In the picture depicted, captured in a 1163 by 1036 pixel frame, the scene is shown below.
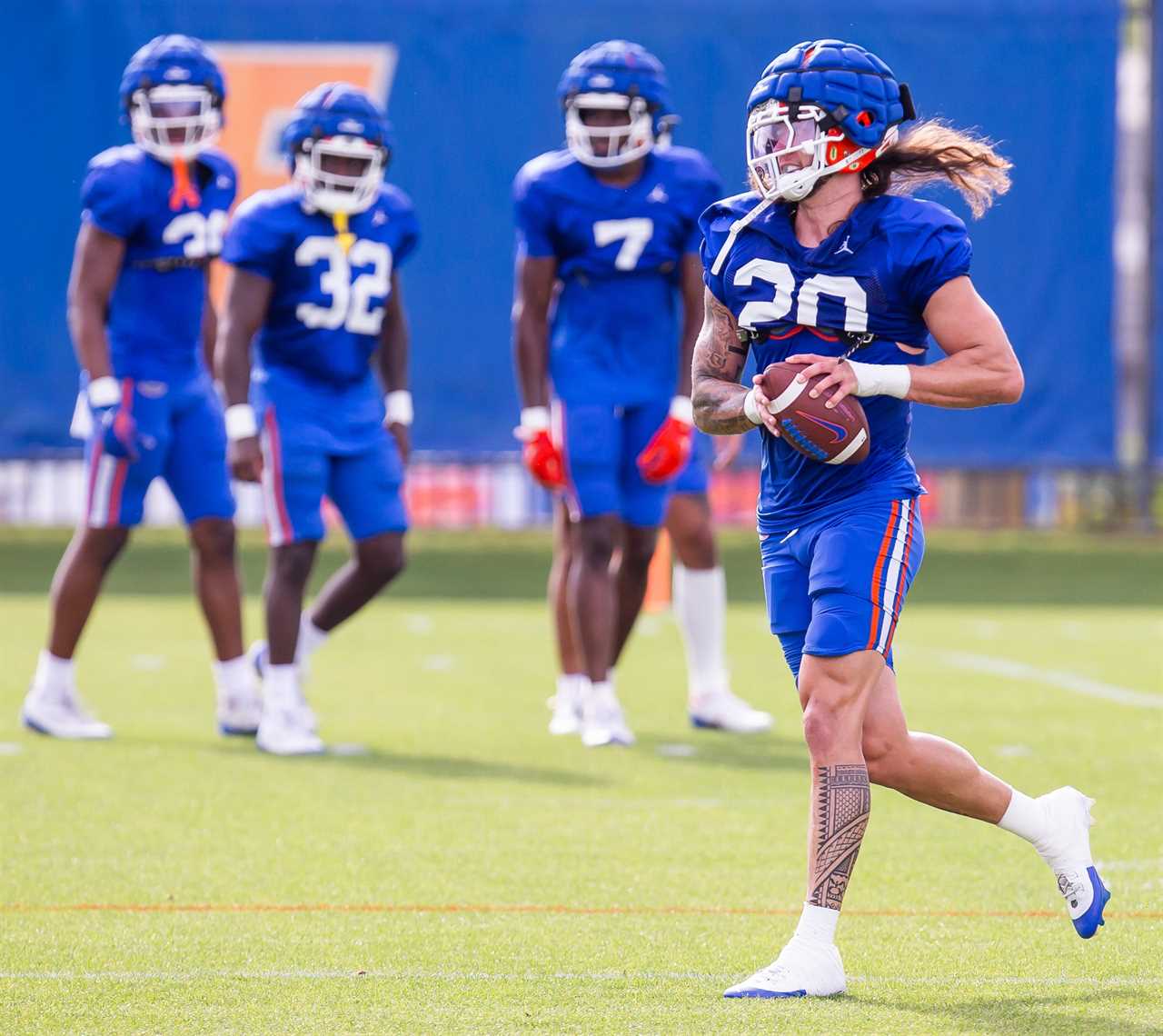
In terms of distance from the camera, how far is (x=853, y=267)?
12.3 feet

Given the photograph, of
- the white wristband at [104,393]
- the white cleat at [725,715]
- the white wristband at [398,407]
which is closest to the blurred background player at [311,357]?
the white wristband at [398,407]

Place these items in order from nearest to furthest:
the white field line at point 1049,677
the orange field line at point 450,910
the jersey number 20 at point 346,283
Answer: the orange field line at point 450,910 < the jersey number 20 at point 346,283 < the white field line at point 1049,677

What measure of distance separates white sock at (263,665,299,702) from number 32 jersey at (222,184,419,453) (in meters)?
0.70

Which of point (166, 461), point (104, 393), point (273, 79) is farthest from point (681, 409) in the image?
point (273, 79)

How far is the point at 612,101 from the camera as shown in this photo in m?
6.60

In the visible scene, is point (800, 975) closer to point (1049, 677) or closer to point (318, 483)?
point (318, 483)

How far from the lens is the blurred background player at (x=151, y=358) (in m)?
6.63

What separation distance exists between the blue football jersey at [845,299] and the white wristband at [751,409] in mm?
96

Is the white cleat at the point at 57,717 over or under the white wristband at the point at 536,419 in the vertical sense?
under

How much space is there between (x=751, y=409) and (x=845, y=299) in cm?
26

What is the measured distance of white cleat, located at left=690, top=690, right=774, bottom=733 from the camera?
23.5 feet

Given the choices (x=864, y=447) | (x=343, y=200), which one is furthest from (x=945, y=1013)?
(x=343, y=200)

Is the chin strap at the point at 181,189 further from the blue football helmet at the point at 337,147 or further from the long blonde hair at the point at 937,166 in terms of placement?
the long blonde hair at the point at 937,166

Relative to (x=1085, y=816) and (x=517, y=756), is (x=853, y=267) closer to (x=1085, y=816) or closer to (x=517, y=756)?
(x=1085, y=816)
